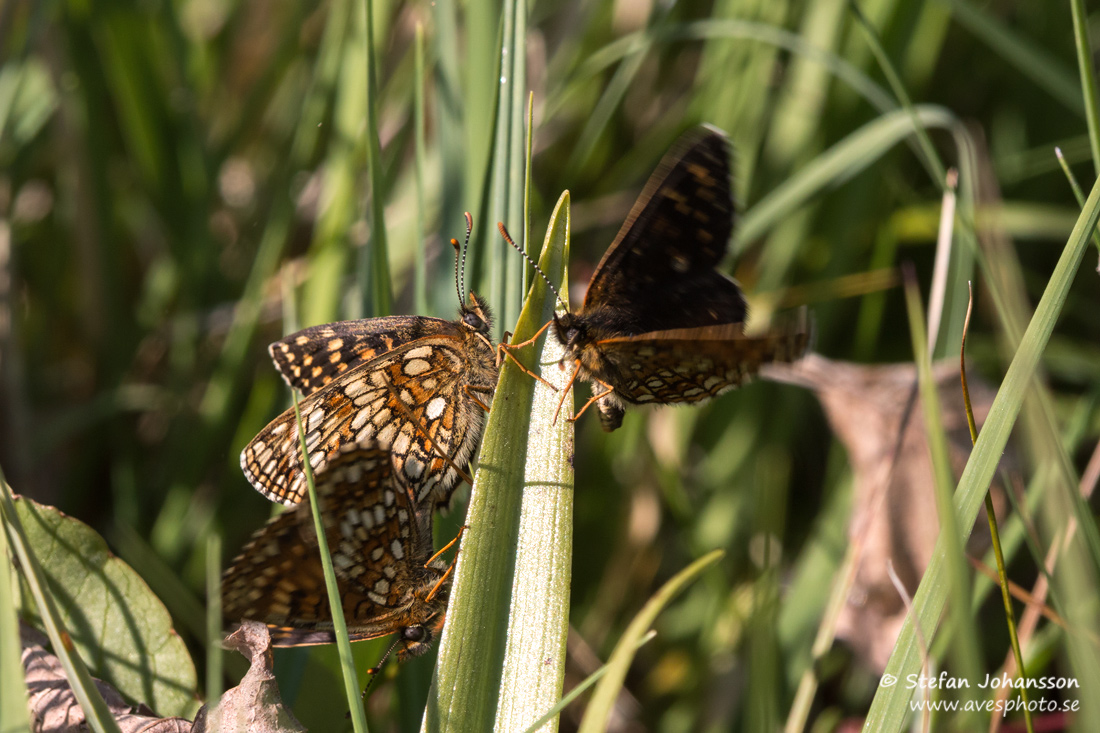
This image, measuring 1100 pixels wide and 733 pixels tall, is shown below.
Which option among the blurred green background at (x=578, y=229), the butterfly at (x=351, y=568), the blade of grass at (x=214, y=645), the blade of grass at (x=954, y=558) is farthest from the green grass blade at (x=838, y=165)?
the blade of grass at (x=214, y=645)

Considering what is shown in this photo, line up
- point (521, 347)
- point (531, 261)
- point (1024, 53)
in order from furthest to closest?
point (1024, 53) < point (531, 261) < point (521, 347)

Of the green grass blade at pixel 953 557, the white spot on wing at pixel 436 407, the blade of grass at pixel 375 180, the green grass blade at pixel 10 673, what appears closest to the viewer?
the green grass blade at pixel 953 557

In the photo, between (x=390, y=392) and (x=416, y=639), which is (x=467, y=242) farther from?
(x=416, y=639)

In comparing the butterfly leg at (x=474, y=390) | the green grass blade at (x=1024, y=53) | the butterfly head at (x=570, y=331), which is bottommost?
the butterfly leg at (x=474, y=390)

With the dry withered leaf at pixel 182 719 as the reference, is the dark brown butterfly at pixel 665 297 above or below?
above

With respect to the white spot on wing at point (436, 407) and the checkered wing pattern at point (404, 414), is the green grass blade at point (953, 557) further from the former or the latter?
the white spot on wing at point (436, 407)

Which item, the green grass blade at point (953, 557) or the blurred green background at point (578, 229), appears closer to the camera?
the green grass blade at point (953, 557)

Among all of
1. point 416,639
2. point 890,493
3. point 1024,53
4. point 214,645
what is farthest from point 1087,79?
point 214,645
